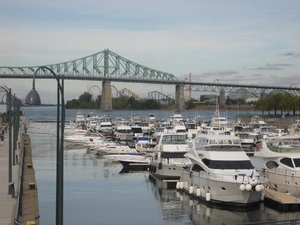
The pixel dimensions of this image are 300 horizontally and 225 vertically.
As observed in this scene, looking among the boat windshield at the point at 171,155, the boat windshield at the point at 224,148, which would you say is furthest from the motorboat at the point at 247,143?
the boat windshield at the point at 224,148

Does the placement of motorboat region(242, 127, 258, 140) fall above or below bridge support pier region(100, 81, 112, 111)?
below

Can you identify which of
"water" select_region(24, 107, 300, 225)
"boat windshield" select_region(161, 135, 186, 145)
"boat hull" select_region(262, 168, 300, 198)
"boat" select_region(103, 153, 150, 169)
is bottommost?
"water" select_region(24, 107, 300, 225)

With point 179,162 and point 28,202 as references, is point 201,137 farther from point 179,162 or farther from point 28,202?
point 28,202

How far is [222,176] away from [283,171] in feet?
11.5

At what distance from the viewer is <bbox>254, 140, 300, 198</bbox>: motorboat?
24641 millimetres

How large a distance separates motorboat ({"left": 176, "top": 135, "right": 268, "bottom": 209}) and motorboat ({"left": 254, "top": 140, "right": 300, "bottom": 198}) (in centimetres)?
156

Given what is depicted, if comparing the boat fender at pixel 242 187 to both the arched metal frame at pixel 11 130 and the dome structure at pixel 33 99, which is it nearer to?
the arched metal frame at pixel 11 130

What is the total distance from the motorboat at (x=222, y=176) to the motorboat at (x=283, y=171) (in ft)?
5.12

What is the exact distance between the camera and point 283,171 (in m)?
25.5

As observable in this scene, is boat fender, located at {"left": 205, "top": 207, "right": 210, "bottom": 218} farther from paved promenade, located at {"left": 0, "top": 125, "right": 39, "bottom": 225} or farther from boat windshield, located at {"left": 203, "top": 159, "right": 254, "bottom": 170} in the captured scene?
paved promenade, located at {"left": 0, "top": 125, "right": 39, "bottom": 225}

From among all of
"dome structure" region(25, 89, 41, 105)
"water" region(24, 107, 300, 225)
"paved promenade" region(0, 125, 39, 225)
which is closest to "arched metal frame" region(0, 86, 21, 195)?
"paved promenade" region(0, 125, 39, 225)

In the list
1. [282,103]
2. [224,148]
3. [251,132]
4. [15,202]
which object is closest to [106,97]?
[282,103]

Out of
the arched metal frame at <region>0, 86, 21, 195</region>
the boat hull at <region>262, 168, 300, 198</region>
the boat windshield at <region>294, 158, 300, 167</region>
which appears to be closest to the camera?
the arched metal frame at <region>0, 86, 21, 195</region>

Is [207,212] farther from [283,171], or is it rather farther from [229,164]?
[283,171]
